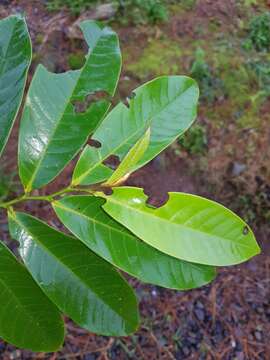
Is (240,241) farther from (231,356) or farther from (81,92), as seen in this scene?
(231,356)

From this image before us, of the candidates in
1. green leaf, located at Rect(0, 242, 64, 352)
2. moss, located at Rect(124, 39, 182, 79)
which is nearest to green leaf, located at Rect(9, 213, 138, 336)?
green leaf, located at Rect(0, 242, 64, 352)

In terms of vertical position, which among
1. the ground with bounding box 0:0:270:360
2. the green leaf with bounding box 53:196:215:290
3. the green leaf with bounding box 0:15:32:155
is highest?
the green leaf with bounding box 0:15:32:155

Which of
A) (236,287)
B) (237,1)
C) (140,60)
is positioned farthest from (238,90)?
(236,287)

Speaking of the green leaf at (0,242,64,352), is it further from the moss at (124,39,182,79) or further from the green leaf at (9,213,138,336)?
the moss at (124,39,182,79)

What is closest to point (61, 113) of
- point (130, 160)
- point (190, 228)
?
point (130, 160)

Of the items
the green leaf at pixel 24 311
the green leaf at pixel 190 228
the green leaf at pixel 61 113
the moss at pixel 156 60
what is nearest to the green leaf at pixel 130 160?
the green leaf at pixel 190 228

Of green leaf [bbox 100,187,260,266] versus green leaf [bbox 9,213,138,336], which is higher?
green leaf [bbox 100,187,260,266]

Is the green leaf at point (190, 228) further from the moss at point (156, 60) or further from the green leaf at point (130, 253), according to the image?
the moss at point (156, 60)
